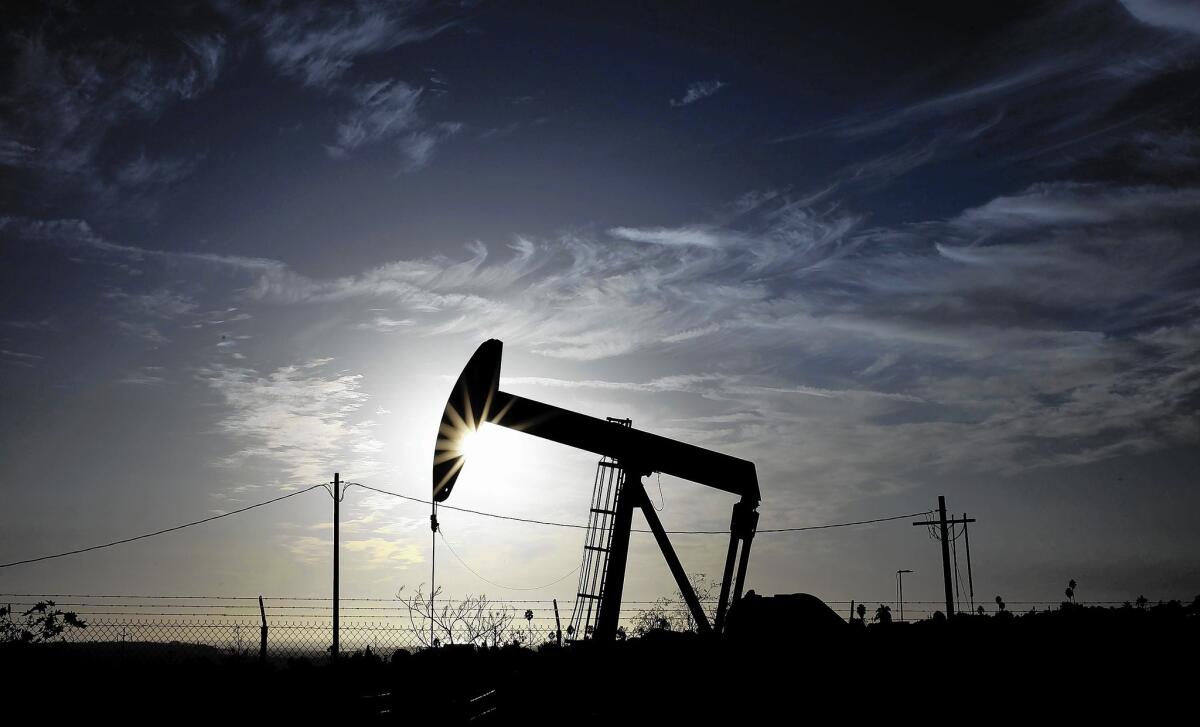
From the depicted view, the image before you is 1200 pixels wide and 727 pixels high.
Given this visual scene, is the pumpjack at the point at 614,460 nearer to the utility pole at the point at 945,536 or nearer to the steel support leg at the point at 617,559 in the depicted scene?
the steel support leg at the point at 617,559

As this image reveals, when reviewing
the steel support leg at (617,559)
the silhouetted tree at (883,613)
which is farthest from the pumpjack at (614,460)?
the silhouetted tree at (883,613)

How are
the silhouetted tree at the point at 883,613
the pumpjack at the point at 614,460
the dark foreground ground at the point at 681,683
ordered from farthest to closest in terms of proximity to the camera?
the silhouetted tree at the point at 883,613 → the pumpjack at the point at 614,460 → the dark foreground ground at the point at 681,683

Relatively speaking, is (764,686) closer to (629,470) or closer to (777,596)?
(777,596)

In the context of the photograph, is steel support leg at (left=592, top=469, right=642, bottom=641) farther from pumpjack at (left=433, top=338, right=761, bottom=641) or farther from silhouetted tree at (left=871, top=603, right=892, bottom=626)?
silhouetted tree at (left=871, top=603, right=892, bottom=626)

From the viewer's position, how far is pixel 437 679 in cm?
1083

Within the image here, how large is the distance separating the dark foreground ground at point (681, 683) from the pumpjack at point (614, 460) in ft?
3.39

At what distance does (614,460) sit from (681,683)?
3.14 meters

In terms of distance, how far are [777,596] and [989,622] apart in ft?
17.8

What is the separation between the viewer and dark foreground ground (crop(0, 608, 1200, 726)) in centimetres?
823

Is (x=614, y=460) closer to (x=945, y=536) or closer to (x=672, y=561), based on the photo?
(x=672, y=561)

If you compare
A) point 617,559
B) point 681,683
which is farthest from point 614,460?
point 681,683

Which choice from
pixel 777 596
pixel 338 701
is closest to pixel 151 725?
pixel 338 701

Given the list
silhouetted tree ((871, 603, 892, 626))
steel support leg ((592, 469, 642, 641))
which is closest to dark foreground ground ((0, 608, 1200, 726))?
steel support leg ((592, 469, 642, 641))

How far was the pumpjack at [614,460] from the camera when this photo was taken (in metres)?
10.7
